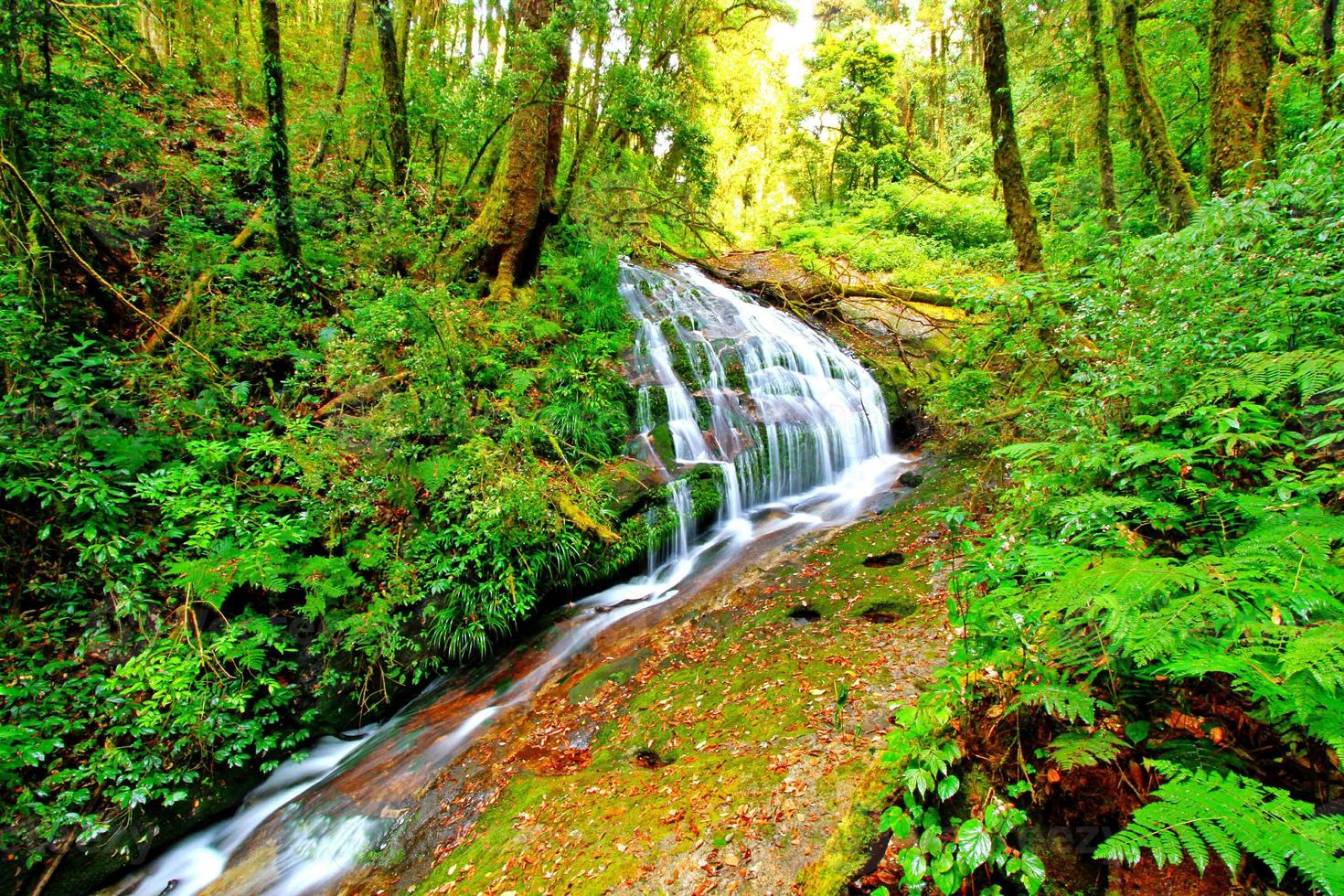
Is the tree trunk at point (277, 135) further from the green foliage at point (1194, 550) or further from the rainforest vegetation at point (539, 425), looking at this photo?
the green foliage at point (1194, 550)

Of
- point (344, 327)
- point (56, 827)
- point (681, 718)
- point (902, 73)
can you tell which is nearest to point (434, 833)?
point (681, 718)

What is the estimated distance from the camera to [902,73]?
72.7 ft

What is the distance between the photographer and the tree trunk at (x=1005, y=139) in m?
5.55

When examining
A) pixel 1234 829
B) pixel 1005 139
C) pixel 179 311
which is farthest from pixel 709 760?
pixel 179 311

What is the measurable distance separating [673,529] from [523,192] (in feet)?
17.5

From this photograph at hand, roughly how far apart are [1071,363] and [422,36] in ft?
45.9

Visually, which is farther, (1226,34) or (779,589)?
(779,589)

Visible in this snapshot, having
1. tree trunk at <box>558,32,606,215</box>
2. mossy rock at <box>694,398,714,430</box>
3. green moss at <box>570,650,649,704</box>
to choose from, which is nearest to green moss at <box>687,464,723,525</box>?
mossy rock at <box>694,398,714,430</box>

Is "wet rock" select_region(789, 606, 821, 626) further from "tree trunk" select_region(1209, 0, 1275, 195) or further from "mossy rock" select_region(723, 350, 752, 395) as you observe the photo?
"tree trunk" select_region(1209, 0, 1275, 195)

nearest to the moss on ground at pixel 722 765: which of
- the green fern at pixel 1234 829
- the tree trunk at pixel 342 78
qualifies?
the green fern at pixel 1234 829

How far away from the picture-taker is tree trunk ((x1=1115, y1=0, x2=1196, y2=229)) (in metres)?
6.94

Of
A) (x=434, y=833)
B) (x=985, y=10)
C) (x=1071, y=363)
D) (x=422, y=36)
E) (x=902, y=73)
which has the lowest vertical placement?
(x=434, y=833)

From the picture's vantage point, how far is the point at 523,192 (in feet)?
26.3

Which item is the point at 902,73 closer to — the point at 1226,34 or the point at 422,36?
the point at 422,36
